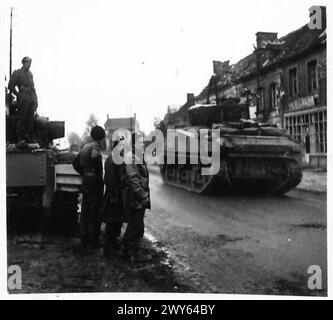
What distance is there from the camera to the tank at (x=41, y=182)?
231 inches

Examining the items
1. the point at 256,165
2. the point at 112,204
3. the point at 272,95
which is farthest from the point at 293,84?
the point at 112,204

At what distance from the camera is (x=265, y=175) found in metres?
10.4

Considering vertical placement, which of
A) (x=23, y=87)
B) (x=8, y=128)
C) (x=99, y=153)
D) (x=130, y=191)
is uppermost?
(x=23, y=87)

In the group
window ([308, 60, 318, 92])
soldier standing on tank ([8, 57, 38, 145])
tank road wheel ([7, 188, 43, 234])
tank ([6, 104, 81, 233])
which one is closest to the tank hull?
tank ([6, 104, 81, 233])

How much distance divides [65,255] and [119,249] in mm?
665

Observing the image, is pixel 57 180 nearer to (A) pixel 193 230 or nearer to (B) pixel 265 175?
(A) pixel 193 230

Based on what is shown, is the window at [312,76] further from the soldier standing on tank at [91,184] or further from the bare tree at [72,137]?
the soldier standing on tank at [91,184]

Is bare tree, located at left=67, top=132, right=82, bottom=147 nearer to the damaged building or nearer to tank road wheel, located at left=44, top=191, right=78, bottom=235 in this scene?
tank road wheel, located at left=44, top=191, right=78, bottom=235

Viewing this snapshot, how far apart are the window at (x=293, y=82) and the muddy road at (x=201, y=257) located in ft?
40.4

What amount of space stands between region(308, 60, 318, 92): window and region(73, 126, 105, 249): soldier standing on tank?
45.6 feet

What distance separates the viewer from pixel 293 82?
64.8ft

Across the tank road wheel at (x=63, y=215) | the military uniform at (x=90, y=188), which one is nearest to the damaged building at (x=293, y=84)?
the tank road wheel at (x=63, y=215)

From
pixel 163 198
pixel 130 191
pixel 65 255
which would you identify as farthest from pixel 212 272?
pixel 163 198

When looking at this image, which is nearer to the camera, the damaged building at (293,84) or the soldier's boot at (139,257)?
the soldier's boot at (139,257)
